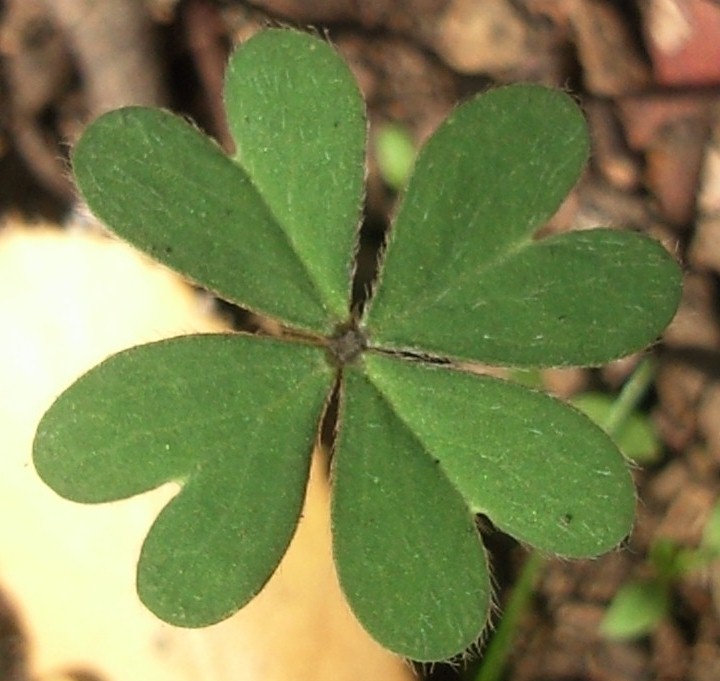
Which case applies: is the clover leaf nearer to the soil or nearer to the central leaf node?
the central leaf node

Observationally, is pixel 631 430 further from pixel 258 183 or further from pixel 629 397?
pixel 258 183

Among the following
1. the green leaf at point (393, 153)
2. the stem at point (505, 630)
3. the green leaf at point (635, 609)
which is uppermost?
the green leaf at point (393, 153)

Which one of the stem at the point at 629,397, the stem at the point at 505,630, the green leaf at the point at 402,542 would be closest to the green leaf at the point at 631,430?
the stem at the point at 629,397

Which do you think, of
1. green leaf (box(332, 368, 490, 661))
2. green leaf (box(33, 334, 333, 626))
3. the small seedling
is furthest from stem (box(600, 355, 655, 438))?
green leaf (box(33, 334, 333, 626))

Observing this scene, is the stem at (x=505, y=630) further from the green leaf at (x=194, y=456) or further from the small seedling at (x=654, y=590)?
the green leaf at (x=194, y=456)

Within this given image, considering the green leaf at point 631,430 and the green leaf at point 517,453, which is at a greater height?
the green leaf at point 517,453

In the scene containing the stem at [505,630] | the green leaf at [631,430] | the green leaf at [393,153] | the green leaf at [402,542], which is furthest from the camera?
the green leaf at [393,153]

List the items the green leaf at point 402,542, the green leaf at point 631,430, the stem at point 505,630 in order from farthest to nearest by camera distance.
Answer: the green leaf at point 631,430
the stem at point 505,630
the green leaf at point 402,542

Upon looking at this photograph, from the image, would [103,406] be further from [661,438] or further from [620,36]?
[620,36]
